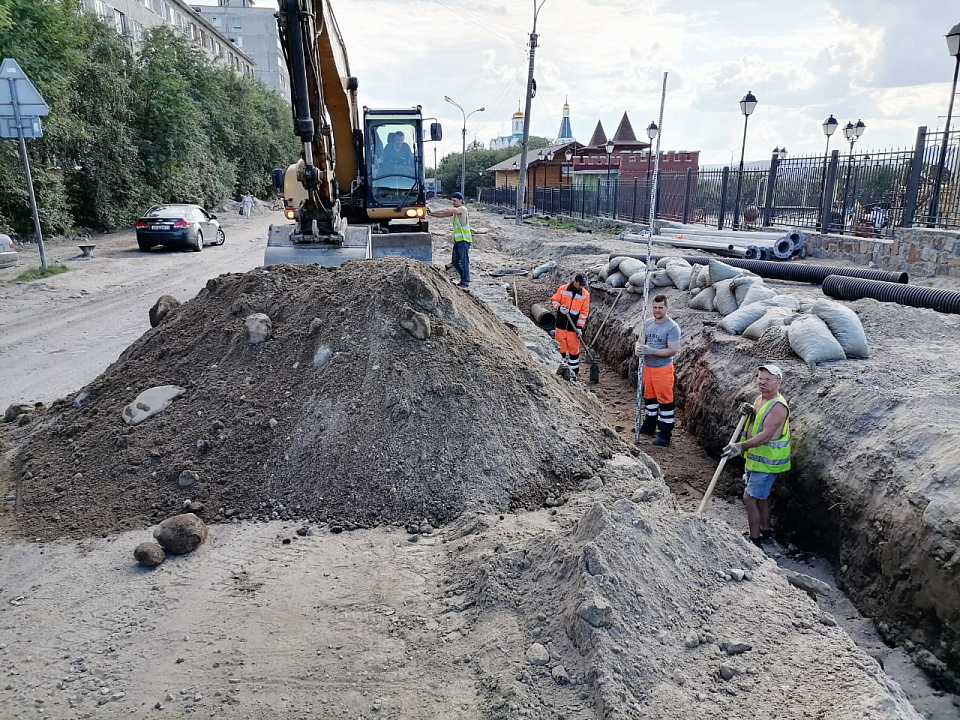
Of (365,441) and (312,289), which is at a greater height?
(312,289)

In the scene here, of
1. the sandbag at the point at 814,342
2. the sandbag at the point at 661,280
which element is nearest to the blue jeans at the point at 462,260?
the sandbag at the point at 661,280

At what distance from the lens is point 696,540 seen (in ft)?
12.1

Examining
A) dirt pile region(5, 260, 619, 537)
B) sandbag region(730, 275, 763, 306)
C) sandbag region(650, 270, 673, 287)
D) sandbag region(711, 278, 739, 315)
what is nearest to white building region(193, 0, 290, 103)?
sandbag region(650, 270, 673, 287)

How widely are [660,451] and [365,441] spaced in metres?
4.27

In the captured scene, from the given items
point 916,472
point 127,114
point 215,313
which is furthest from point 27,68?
point 916,472

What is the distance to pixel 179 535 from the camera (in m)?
3.87

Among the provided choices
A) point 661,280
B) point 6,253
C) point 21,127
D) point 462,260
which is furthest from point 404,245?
point 6,253

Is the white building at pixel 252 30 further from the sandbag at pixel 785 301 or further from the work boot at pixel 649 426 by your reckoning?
the work boot at pixel 649 426

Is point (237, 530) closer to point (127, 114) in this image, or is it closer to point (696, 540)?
point (696, 540)

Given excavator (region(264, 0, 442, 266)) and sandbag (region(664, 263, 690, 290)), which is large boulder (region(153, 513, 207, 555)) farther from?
sandbag (region(664, 263, 690, 290))

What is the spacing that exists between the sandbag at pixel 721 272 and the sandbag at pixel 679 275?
775 millimetres

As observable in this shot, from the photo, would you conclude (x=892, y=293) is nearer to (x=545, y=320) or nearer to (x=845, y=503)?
(x=845, y=503)

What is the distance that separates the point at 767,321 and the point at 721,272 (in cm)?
183

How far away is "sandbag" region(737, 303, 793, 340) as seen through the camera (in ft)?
25.9
